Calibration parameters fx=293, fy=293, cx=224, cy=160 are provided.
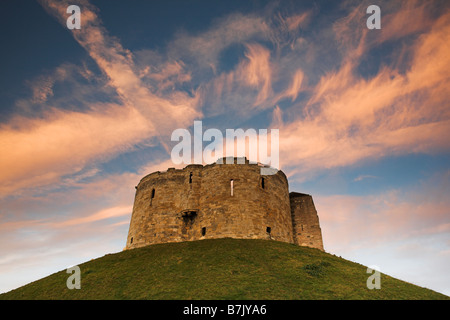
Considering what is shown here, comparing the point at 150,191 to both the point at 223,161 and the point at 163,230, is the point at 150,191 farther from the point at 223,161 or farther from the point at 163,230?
the point at 223,161

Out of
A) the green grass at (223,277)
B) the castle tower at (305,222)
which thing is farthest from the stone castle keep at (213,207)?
the green grass at (223,277)

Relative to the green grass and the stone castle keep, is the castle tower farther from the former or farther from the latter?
the green grass

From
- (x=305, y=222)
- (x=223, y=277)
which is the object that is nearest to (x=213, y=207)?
(x=305, y=222)

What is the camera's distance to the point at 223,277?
1564 centimetres

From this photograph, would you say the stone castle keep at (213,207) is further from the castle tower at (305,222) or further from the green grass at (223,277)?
the green grass at (223,277)

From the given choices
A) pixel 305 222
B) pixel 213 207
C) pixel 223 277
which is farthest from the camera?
pixel 305 222

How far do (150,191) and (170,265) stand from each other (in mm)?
14329

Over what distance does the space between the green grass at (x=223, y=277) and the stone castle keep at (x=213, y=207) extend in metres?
4.12

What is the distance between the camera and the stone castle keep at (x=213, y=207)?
2695 centimetres

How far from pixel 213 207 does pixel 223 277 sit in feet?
40.5

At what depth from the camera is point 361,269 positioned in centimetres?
1853

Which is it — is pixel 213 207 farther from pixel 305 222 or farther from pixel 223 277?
pixel 223 277
